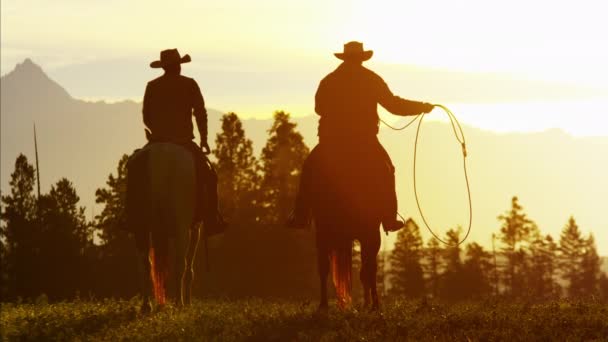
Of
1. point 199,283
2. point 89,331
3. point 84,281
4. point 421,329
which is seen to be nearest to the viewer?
point 421,329

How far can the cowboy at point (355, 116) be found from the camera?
17.4m

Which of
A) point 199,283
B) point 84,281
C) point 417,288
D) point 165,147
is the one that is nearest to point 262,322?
point 165,147

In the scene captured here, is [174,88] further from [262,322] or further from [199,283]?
[199,283]

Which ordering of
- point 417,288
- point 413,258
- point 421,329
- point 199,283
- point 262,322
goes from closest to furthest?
point 421,329, point 262,322, point 199,283, point 417,288, point 413,258

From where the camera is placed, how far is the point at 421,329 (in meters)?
14.5

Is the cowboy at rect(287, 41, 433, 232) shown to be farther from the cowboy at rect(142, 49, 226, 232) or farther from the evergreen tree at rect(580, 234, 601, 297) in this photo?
the evergreen tree at rect(580, 234, 601, 297)

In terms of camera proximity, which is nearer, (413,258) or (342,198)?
(342,198)

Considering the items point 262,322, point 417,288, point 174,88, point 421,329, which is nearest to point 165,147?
point 174,88

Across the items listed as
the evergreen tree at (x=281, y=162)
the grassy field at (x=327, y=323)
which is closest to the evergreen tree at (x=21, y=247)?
the evergreen tree at (x=281, y=162)

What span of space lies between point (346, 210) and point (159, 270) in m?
3.46

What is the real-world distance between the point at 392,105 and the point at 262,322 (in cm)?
435

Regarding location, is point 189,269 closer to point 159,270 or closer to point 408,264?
point 159,270

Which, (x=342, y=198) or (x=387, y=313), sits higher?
(x=342, y=198)

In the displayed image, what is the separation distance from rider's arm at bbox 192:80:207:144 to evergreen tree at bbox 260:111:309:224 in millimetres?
86464
